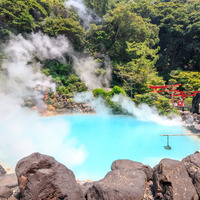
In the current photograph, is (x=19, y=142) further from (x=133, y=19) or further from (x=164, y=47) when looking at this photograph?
(x=164, y=47)

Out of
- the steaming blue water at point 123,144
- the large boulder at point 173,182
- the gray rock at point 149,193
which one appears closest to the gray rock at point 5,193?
the steaming blue water at point 123,144

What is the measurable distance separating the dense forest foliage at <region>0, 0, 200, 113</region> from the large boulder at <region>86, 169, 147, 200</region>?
832cm

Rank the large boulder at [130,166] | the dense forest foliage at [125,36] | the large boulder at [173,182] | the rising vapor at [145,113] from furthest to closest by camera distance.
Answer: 1. the dense forest foliage at [125,36]
2. the rising vapor at [145,113]
3. the large boulder at [130,166]
4. the large boulder at [173,182]

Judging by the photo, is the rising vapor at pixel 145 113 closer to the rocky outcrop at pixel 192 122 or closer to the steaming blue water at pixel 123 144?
the rocky outcrop at pixel 192 122

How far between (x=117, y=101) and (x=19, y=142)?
6.78 m

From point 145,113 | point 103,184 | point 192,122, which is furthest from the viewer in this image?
point 145,113

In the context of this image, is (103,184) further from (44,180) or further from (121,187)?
(44,180)

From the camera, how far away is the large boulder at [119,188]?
1697 mm

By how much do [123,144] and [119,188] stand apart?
12.6 feet

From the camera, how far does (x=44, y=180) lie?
5.60ft

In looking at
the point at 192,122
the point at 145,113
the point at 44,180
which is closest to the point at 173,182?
the point at 44,180

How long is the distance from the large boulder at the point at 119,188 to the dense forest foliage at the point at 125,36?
832cm

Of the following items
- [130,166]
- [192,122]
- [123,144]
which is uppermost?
[130,166]

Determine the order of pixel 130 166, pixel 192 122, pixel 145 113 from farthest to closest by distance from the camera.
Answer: pixel 145 113
pixel 192 122
pixel 130 166
